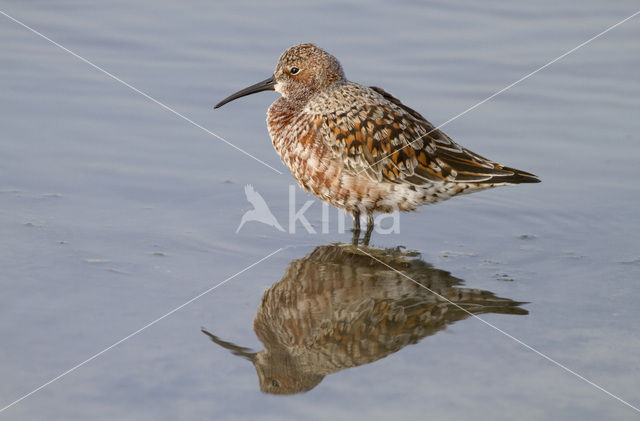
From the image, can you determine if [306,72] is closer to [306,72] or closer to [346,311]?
[306,72]

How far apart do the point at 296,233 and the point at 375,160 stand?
0.91 metres

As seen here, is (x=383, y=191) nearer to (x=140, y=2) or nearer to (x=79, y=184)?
(x=79, y=184)

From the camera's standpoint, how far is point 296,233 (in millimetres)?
7625

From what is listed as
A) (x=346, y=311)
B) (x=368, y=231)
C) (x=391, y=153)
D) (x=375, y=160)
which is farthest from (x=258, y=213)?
(x=346, y=311)

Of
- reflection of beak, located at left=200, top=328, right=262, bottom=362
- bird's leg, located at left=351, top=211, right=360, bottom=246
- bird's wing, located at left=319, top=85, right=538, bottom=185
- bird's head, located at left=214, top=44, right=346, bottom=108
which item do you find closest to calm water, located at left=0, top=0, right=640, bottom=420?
reflection of beak, located at left=200, top=328, right=262, bottom=362

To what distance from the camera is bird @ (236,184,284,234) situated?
Result: 778cm

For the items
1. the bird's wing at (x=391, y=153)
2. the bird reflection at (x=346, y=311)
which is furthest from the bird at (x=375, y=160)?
the bird reflection at (x=346, y=311)

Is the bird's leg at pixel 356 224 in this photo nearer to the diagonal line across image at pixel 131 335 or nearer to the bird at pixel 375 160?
the bird at pixel 375 160

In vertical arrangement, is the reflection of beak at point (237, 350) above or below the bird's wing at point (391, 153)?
below

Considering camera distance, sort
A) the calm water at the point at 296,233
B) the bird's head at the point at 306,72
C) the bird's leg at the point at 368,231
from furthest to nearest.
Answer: the bird's head at the point at 306,72, the bird's leg at the point at 368,231, the calm water at the point at 296,233

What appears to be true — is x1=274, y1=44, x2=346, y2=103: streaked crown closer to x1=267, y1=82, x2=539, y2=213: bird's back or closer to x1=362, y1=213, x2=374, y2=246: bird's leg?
x1=267, y1=82, x2=539, y2=213: bird's back

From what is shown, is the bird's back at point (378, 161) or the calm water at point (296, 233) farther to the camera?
the bird's back at point (378, 161)

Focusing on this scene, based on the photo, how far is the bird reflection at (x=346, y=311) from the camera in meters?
5.42

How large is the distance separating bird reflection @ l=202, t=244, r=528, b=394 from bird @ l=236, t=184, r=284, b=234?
2.26ft
